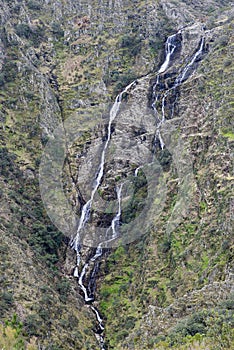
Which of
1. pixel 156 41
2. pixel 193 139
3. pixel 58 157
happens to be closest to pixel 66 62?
pixel 156 41

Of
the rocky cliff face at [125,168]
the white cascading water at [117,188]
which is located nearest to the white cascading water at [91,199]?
the white cascading water at [117,188]

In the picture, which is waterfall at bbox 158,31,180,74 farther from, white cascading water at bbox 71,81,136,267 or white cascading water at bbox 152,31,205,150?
white cascading water at bbox 71,81,136,267

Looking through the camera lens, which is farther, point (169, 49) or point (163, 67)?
point (169, 49)

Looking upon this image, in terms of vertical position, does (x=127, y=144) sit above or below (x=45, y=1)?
below

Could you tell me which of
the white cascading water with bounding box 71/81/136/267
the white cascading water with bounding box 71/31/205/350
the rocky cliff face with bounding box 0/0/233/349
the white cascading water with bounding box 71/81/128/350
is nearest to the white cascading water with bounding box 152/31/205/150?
the white cascading water with bounding box 71/31/205/350

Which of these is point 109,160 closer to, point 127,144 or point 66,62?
point 127,144

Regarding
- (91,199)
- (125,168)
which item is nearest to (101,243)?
(91,199)

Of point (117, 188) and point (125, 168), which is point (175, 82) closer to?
point (125, 168)

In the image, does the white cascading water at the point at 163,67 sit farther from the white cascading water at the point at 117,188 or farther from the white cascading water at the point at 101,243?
the white cascading water at the point at 101,243
